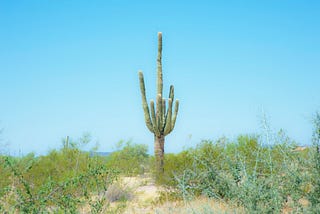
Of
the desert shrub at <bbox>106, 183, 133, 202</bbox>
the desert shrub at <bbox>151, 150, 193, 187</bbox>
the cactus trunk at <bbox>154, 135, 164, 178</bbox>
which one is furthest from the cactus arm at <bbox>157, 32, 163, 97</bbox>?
the desert shrub at <bbox>106, 183, 133, 202</bbox>

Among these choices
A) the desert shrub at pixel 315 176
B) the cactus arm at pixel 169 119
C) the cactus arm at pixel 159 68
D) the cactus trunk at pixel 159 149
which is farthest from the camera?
the cactus arm at pixel 159 68

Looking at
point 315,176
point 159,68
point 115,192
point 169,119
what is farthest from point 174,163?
point 315,176

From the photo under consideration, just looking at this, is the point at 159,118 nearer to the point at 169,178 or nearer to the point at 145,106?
the point at 145,106

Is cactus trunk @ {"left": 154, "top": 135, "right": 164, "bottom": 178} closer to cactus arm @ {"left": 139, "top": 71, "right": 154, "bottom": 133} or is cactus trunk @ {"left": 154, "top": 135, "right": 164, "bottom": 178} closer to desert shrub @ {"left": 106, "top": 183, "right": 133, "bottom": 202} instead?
cactus arm @ {"left": 139, "top": 71, "right": 154, "bottom": 133}

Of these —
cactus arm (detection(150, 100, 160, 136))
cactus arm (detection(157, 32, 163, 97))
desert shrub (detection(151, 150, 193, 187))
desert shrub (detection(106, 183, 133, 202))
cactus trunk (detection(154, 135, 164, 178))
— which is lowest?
desert shrub (detection(106, 183, 133, 202))

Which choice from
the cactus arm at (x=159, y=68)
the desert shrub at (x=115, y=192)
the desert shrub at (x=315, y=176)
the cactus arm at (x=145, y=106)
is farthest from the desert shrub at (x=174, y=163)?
the desert shrub at (x=315, y=176)

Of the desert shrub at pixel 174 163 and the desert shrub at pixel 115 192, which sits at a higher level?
the desert shrub at pixel 174 163

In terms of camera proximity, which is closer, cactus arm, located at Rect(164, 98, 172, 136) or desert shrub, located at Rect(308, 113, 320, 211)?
desert shrub, located at Rect(308, 113, 320, 211)

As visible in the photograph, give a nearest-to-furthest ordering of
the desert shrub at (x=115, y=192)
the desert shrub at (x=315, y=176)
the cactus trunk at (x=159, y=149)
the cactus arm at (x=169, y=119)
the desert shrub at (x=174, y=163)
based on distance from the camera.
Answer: the desert shrub at (x=315, y=176)
the desert shrub at (x=115, y=192)
the desert shrub at (x=174, y=163)
the cactus trunk at (x=159, y=149)
the cactus arm at (x=169, y=119)

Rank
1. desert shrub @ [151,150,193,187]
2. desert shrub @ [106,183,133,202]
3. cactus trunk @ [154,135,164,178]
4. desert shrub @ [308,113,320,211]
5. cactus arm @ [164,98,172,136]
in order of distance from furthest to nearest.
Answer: cactus arm @ [164,98,172,136] < cactus trunk @ [154,135,164,178] < desert shrub @ [151,150,193,187] < desert shrub @ [106,183,133,202] < desert shrub @ [308,113,320,211]

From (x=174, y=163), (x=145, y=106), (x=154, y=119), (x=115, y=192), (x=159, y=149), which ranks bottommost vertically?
(x=115, y=192)

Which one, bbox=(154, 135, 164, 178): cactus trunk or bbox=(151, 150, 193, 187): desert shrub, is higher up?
bbox=(154, 135, 164, 178): cactus trunk

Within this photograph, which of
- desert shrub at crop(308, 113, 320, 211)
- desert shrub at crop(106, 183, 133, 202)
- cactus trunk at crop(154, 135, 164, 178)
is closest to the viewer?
desert shrub at crop(308, 113, 320, 211)

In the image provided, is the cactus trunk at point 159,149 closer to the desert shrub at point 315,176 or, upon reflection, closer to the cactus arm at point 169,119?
the cactus arm at point 169,119
